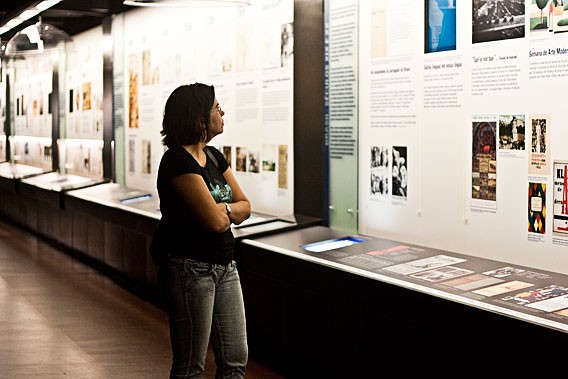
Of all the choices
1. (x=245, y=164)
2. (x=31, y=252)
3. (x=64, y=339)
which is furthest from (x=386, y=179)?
(x=31, y=252)

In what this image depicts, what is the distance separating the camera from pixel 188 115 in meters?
4.14

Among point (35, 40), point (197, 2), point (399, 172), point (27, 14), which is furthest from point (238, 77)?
point (27, 14)

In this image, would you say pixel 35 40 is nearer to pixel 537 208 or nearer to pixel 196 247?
pixel 196 247

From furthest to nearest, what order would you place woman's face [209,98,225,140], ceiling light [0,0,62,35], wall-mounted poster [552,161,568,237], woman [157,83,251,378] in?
1. ceiling light [0,0,62,35]
2. wall-mounted poster [552,161,568,237]
3. woman's face [209,98,225,140]
4. woman [157,83,251,378]

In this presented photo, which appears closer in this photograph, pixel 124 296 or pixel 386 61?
pixel 386 61

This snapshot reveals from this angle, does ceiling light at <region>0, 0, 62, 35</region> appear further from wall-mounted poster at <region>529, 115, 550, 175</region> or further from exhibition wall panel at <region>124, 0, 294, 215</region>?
wall-mounted poster at <region>529, 115, 550, 175</region>

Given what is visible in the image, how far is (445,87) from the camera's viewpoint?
17.4ft

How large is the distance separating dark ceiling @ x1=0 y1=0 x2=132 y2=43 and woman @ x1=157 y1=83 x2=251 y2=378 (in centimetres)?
588

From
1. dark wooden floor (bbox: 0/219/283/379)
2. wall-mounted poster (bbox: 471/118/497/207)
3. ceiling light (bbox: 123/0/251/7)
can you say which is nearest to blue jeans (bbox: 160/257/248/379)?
wall-mounted poster (bbox: 471/118/497/207)

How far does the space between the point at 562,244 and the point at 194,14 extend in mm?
5105

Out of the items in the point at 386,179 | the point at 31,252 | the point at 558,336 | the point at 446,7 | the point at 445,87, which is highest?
the point at 446,7

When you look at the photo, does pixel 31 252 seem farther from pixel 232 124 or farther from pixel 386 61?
pixel 386 61

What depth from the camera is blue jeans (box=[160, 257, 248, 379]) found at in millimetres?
4047

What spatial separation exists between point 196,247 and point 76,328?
3.73m
